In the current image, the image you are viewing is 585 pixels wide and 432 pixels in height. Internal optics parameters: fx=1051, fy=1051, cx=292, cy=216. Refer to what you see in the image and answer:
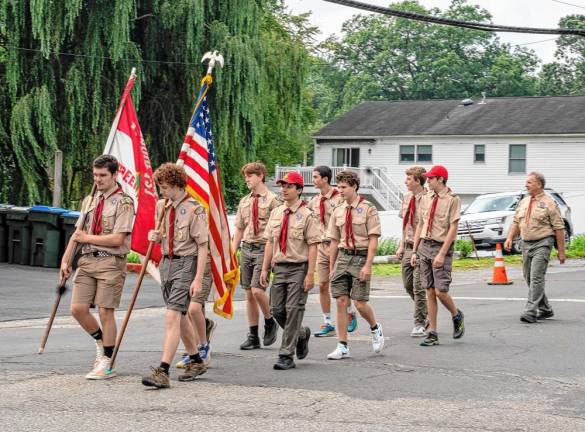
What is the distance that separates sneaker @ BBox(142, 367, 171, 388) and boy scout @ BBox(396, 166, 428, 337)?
410cm

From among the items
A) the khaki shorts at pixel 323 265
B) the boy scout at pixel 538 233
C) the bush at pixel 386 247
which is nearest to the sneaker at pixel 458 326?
the khaki shorts at pixel 323 265

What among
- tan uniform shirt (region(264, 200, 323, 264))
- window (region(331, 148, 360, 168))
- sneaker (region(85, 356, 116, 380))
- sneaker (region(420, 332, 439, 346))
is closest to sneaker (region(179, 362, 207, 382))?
sneaker (region(85, 356, 116, 380))

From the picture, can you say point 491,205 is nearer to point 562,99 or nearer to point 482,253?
point 482,253

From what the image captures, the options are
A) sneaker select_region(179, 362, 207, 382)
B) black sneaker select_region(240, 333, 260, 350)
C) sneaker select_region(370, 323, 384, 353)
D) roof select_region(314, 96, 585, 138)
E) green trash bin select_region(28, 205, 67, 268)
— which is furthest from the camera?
roof select_region(314, 96, 585, 138)

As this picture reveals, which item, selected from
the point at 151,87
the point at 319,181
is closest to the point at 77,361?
the point at 319,181

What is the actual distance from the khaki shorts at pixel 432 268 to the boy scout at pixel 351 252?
3.72 feet

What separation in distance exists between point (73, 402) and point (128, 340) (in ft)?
13.1

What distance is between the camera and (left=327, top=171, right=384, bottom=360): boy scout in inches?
393

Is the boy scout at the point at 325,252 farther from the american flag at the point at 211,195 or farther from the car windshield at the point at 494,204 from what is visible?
the car windshield at the point at 494,204

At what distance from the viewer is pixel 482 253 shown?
27.6m

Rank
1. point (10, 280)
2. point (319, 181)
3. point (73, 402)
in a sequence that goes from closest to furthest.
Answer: point (73, 402), point (319, 181), point (10, 280)

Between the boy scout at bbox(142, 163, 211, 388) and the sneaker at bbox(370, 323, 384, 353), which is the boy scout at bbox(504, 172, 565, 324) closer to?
the sneaker at bbox(370, 323, 384, 353)

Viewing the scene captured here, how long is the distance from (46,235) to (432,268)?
12135mm

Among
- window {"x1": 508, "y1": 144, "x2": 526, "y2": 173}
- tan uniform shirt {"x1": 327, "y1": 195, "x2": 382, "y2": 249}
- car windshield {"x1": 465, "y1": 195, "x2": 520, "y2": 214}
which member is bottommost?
car windshield {"x1": 465, "y1": 195, "x2": 520, "y2": 214}
